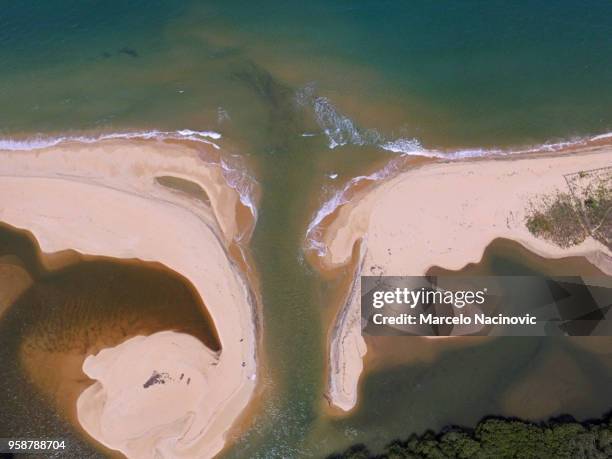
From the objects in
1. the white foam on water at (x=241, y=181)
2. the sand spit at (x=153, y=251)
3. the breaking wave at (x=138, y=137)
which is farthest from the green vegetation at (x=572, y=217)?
the sand spit at (x=153, y=251)

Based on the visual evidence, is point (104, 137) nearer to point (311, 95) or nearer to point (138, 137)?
point (138, 137)

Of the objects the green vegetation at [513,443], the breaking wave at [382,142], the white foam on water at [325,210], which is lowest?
the green vegetation at [513,443]

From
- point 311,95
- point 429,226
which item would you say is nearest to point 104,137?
point 311,95

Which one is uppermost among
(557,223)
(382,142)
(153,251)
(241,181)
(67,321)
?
(382,142)

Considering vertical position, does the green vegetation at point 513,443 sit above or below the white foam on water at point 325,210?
below

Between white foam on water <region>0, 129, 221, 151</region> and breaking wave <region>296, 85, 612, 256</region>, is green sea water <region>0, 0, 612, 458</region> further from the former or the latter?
white foam on water <region>0, 129, 221, 151</region>

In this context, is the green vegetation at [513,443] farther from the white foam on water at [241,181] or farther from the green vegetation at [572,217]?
the white foam on water at [241,181]
